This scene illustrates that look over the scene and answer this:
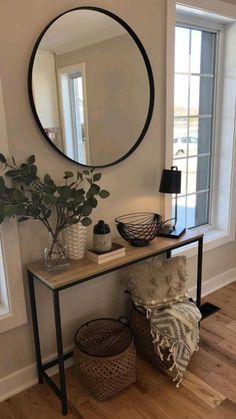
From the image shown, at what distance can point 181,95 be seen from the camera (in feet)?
8.05

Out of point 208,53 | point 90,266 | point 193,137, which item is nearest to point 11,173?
point 90,266

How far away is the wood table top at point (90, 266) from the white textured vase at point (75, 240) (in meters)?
0.04

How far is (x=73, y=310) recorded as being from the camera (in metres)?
1.96

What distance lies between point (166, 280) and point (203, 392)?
61cm

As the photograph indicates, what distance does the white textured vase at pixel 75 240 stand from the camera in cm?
173

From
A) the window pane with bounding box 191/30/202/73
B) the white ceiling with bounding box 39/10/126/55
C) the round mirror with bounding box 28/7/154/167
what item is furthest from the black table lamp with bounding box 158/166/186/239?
the window pane with bounding box 191/30/202/73

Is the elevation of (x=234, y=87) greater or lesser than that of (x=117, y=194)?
greater

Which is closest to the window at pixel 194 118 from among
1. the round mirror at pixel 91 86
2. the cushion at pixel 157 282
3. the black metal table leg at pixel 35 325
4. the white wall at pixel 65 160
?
the white wall at pixel 65 160

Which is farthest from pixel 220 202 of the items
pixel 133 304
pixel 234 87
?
pixel 133 304

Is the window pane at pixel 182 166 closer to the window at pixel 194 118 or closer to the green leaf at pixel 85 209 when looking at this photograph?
the window at pixel 194 118

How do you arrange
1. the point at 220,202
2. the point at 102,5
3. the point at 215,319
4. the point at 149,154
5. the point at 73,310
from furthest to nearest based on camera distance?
the point at 220,202 → the point at 215,319 → the point at 149,154 → the point at 73,310 → the point at 102,5

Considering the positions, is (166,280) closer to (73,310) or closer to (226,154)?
(73,310)

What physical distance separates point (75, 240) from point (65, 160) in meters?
0.42

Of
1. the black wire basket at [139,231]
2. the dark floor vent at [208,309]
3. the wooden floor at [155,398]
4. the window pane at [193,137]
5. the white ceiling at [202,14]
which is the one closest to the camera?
the wooden floor at [155,398]
